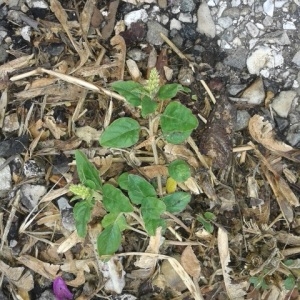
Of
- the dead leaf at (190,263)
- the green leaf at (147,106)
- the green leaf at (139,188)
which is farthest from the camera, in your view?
the dead leaf at (190,263)

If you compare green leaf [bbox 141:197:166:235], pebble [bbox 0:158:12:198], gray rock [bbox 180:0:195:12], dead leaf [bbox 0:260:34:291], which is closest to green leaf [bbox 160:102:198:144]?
green leaf [bbox 141:197:166:235]

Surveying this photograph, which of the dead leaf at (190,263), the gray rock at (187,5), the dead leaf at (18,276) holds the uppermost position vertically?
the gray rock at (187,5)

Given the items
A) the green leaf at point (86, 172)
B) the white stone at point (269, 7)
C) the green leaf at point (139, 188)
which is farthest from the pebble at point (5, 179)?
the white stone at point (269, 7)

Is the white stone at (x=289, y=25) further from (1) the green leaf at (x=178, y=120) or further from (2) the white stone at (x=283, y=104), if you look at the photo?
(1) the green leaf at (x=178, y=120)

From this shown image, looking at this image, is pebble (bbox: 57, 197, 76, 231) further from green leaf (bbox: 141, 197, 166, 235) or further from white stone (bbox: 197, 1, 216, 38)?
white stone (bbox: 197, 1, 216, 38)

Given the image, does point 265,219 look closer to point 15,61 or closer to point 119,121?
point 119,121

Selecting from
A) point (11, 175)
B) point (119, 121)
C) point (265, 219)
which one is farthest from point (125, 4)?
point (265, 219)
